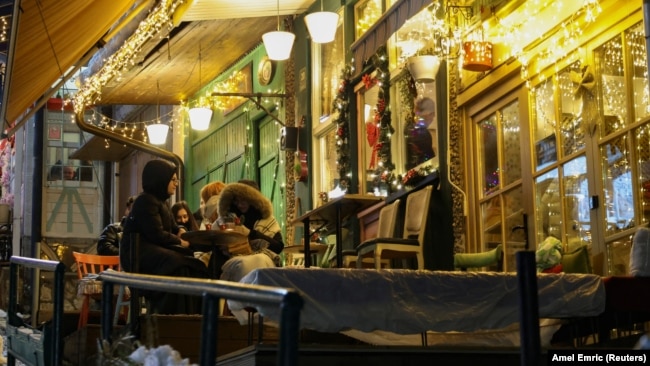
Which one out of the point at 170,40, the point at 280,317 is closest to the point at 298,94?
the point at 170,40

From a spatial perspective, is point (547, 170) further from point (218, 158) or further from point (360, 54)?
point (218, 158)

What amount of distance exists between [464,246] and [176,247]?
3054mm

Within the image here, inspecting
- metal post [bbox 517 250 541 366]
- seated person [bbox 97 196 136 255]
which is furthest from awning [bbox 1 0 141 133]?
metal post [bbox 517 250 541 366]

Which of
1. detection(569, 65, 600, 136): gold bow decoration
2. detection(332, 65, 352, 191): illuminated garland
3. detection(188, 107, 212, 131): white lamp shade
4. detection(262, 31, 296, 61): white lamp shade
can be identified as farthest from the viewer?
detection(188, 107, 212, 131): white lamp shade

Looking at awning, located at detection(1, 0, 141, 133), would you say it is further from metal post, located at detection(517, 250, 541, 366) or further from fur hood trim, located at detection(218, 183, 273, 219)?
metal post, located at detection(517, 250, 541, 366)

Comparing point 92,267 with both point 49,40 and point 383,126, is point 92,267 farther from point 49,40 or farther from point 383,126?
point 383,126

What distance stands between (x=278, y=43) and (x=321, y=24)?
2.25 feet

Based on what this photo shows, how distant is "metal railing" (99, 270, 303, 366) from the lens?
3.35 metres

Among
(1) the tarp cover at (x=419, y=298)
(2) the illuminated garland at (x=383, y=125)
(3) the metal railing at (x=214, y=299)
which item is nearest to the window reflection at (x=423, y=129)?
(2) the illuminated garland at (x=383, y=125)

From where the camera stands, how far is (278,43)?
13312 mm

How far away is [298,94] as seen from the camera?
611 inches

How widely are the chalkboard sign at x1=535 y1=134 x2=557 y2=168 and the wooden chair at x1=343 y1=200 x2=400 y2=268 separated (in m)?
2.08

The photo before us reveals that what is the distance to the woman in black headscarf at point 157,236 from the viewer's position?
30.8 ft

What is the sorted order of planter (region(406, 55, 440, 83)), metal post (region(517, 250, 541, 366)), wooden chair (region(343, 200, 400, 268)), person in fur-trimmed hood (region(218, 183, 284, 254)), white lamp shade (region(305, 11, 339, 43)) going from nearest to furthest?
1. metal post (region(517, 250, 541, 366))
2. person in fur-trimmed hood (region(218, 183, 284, 254))
3. planter (region(406, 55, 440, 83))
4. wooden chair (region(343, 200, 400, 268))
5. white lamp shade (region(305, 11, 339, 43))
